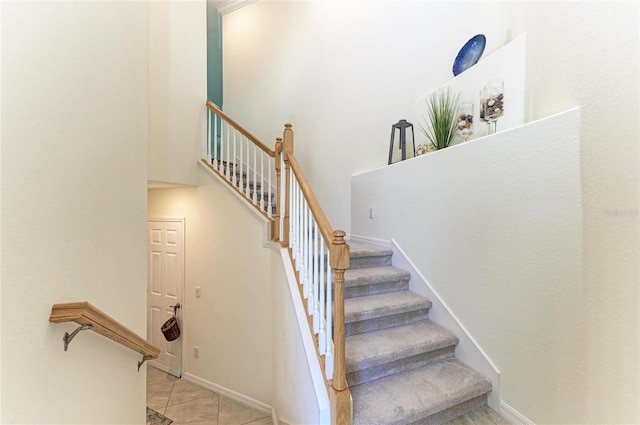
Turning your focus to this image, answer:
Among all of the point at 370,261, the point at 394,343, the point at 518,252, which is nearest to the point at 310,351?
the point at 394,343

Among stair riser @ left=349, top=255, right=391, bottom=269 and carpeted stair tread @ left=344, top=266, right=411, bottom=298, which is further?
stair riser @ left=349, top=255, right=391, bottom=269

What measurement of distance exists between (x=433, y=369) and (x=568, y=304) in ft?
3.17

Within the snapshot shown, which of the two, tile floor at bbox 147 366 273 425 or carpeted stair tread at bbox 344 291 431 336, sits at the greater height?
carpeted stair tread at bbox 344 291 431 336

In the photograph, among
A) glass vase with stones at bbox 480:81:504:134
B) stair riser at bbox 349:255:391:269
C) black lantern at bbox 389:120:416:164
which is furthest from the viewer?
black lantern at bbox 389:120:416:164

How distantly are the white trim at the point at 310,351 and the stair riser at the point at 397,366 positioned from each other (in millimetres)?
293

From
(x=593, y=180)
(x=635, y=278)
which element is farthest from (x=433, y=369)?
A: (x=593, y=180)

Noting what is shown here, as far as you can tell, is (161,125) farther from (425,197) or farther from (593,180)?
(593,180)

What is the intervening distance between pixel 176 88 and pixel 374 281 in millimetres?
2906

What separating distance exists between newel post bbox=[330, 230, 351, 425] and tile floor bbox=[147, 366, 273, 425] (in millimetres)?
1715

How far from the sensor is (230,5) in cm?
485

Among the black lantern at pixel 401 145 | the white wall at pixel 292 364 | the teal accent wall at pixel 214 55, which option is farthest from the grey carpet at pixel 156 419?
the teal accent wall at pixel 214 55

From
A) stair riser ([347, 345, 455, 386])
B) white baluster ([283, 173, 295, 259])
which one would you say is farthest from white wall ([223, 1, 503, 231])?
stair riser ([347, 345, 455, 386])

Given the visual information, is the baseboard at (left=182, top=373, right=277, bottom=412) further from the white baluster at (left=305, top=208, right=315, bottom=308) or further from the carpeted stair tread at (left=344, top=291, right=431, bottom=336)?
the white baluster at (left=305, top=208, right=315, bottom=308)

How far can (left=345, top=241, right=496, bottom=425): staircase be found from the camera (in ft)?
5.49
